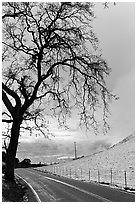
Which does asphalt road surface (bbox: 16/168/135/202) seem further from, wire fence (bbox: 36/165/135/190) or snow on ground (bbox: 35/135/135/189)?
snow on ground (bbox: 35/135/135/189)

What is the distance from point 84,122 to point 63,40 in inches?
171

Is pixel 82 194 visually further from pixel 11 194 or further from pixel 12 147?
pixel 12 147

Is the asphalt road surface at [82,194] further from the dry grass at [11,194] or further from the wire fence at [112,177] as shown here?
the wire fence at [112,177]

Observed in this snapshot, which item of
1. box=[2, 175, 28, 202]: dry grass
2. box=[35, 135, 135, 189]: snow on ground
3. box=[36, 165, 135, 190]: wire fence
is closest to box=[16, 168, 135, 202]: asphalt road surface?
box=[2, 175, 28, 202]: dry grass

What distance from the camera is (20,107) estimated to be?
1947cm

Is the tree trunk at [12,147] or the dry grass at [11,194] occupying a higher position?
the tree trunk at [12,147]

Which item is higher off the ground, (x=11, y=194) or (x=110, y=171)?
(x=11, y=194)

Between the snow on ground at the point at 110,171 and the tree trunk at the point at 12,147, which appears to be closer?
the tree trunk at the point at 12,147

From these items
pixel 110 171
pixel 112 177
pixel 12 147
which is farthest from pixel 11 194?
pixel 110 171

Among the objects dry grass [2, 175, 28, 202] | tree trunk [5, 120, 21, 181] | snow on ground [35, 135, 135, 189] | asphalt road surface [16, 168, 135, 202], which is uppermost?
tree trunk [5, 120, 21, 181]

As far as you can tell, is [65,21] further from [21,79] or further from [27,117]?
[27,117]

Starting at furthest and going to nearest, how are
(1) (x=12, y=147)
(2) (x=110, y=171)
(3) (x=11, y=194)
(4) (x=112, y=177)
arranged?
(2) (x=110, y=171) < (4) (x=112, y=177) < (1) (x=12, y=147) < (3) (x=11, y=194)

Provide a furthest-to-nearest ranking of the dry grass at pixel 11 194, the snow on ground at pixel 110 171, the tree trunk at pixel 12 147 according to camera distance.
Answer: the snow on ground at pixel 110 171
the tree trunk at pixel 12 147
the dry grass at pixel 11 194

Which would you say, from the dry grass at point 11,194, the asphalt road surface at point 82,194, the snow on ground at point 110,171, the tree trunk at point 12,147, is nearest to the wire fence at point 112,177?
the snow on ground at point 110,171
